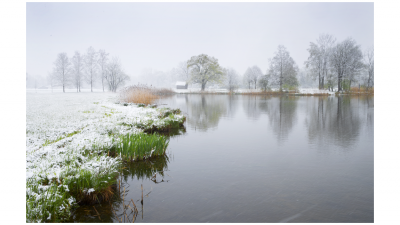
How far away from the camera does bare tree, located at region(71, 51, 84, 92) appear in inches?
1479

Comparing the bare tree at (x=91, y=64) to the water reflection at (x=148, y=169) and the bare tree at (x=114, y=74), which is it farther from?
the water reflection at (x=148, y=169)

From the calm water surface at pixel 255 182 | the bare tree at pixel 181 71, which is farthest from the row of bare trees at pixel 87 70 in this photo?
the calm water surface at pixel 255 182

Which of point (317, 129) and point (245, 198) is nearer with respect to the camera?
point (245, 198)

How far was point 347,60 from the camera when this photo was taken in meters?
34.1

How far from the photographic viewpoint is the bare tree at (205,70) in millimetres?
46469

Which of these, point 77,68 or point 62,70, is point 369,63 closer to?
point 77,68

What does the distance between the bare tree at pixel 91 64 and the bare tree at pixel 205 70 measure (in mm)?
18141

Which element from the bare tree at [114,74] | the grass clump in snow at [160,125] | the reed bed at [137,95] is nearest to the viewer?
the grass clump in snow at [160,125]

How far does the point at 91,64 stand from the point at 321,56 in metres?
41.1

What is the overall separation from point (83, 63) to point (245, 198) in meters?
42.9

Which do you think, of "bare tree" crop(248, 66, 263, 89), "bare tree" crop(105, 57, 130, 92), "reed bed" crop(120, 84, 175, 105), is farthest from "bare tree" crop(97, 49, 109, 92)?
"bare tree" crop(248, 66, 263, 89)

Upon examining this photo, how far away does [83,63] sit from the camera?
39469mm

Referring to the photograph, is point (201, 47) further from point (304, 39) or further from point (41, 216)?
point (41, 216)
